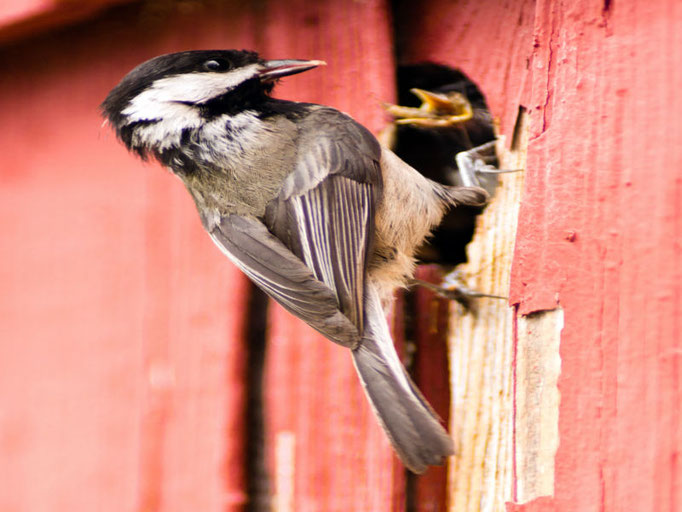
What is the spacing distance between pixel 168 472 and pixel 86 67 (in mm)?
977

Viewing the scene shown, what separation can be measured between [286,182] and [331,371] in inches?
16.0

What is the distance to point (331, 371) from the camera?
4.72ft

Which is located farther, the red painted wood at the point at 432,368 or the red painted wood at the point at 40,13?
the red painted wood at the point at 40,13

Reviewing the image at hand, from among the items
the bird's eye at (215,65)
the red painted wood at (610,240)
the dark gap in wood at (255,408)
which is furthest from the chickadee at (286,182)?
the red painted wood at (610,240)

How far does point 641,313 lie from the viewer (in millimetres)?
906

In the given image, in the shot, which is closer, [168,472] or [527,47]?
[527,47]

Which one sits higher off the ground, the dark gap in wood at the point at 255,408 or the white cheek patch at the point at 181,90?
the white cheek patch at the point at 181,90

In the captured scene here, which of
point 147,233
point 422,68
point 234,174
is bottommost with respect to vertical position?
point 147,233

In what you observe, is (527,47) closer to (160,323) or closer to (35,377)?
(160,323)

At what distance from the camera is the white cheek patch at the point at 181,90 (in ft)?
5.21

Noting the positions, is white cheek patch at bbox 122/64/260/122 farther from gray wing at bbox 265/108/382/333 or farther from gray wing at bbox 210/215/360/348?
gray wing at bbox 210/215/360/348

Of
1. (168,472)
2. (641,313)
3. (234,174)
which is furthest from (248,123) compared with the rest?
(641,313)

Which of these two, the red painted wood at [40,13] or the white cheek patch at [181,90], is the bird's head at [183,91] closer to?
the white cheek patch at [181,90]

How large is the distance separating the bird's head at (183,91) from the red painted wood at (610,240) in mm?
593
